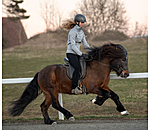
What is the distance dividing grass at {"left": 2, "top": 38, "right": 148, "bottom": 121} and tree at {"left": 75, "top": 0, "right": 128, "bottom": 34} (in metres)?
1.55

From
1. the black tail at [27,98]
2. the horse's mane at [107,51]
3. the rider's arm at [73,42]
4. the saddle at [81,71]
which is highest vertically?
the rider's arm at [73,42]

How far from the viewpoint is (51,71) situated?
5.56m

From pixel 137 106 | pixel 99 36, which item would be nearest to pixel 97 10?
pixel 99 36

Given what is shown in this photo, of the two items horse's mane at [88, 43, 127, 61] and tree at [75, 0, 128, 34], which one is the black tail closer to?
horse's mane at [88, 43, 127, 61]

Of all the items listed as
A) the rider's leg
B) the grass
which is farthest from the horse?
the grass

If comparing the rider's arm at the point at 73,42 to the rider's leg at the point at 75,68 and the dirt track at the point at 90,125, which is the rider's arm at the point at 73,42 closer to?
the rider's leg at the point at 75,68

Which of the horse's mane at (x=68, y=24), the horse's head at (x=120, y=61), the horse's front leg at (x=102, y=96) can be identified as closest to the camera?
the horse's front leg at (x=102, y=96)

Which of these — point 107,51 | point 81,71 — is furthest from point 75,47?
point 107,51

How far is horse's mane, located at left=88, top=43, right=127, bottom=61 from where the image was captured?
5.12m

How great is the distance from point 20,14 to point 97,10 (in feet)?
22.2

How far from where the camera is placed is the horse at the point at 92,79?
16.5 ft

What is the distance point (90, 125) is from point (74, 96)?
4017mm

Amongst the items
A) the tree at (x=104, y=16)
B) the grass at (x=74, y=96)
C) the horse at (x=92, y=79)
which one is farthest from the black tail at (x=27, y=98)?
the tree at (x=104, y=16)

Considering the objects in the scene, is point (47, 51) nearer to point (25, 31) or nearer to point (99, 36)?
point (25, 31)
